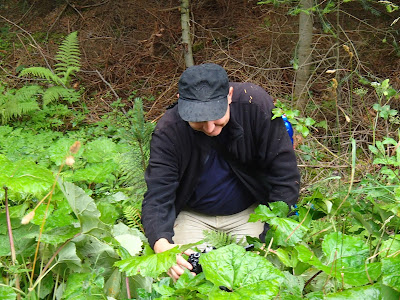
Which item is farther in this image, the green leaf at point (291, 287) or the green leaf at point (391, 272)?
the green leaf at point (291, 287)

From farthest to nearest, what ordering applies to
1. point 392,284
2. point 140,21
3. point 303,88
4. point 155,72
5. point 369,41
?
point 140,21 < point 155,72 < point 369,41 < point 303,88 < point 392,284

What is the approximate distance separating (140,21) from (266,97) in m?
4.90

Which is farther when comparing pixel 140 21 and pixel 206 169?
pixel 140 21

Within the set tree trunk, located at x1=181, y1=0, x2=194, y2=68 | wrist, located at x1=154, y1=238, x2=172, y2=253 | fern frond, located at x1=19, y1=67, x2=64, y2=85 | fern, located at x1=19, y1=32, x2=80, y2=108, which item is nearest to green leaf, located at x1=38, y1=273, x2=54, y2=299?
wrist, located at x1=154, y1=238, x2=172, y2=253

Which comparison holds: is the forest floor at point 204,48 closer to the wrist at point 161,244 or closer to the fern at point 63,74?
the fern at point 63,74

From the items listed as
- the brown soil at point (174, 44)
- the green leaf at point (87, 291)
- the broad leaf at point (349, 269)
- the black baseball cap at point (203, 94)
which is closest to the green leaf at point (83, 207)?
the green leaf at point (87, 291)

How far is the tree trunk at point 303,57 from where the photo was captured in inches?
172

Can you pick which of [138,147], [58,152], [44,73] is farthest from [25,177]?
[44,73]

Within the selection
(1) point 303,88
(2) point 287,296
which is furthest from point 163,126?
(1) point 303,88

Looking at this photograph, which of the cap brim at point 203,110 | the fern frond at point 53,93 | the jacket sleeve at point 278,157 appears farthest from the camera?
the fern frond at point 53,93

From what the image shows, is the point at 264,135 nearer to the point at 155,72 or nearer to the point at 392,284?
the point at 392,284

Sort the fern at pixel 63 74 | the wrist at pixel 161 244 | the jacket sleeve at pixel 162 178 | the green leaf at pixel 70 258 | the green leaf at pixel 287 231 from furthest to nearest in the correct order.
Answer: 1. the fern at pixel 63 74
2. the jacket sleeve at pixel 162 178
3. the wrist at pixel 161 244
4. the green leaf at pixel 70 258
5. the green leaf at pixel 287 231

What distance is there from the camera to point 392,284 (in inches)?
27.1

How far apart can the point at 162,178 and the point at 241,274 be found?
143cm
